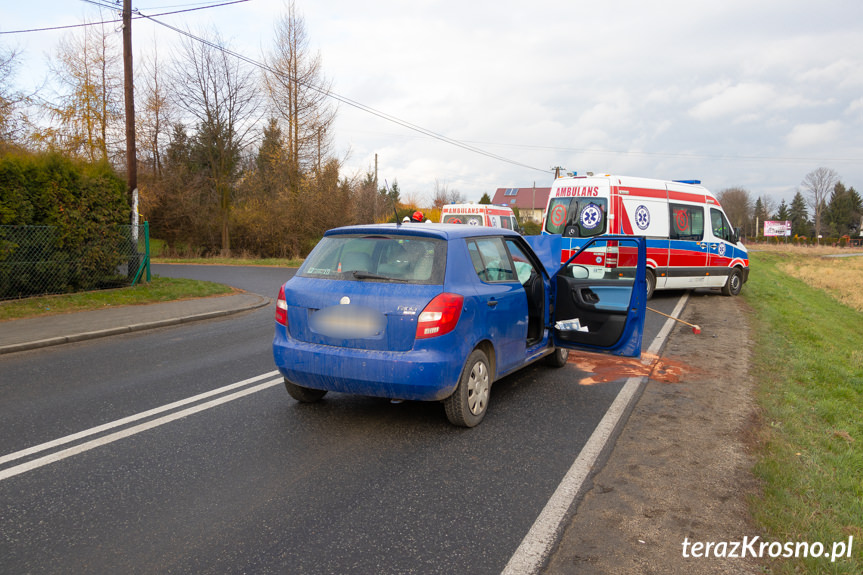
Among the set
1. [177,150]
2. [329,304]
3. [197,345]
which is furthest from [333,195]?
[329,304]

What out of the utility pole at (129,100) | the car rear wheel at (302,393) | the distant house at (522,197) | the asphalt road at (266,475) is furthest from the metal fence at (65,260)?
the distant house at (522,197)

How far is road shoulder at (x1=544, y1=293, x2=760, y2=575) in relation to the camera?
2.94 m

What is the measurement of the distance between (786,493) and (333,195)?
30.4 m

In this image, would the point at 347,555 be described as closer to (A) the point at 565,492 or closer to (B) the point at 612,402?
(A) the point at 565,492

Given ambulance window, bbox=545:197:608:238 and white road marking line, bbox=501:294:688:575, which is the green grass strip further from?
white road marking line, bbox=501:294:688:575

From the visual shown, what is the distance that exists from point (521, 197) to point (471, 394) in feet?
338

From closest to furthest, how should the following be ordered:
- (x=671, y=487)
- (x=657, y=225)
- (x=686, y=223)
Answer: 1. (x=671, y=487)
2. (x=657, y=225)
3. (x=686, y=223)

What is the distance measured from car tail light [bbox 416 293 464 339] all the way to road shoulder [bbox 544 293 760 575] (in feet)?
4.95

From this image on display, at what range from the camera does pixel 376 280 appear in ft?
15.0

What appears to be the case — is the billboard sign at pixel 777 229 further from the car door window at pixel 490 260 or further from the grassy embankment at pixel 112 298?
the car door window at pixel 490 260

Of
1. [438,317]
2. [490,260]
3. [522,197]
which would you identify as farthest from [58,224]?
[522,197]

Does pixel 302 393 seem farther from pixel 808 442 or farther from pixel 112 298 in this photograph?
pixel 112 298

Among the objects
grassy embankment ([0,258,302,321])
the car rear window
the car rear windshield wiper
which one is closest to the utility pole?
grassy embankment ([0,258,302,321])

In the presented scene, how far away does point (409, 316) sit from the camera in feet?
14.2
